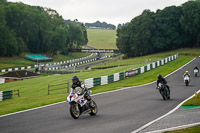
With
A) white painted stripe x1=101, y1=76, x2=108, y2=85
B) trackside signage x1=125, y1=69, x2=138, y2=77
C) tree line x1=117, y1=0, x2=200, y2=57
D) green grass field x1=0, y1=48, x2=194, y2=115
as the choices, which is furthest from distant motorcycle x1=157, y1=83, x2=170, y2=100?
tree line x1=117, y1=0, x2=200, y2=57

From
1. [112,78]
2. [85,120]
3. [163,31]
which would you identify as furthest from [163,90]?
[163,31]

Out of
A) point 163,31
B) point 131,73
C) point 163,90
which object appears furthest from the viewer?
point 163,31

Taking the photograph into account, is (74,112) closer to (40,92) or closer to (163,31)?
(40,92)

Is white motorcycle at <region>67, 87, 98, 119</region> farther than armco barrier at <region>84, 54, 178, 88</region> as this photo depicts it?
No

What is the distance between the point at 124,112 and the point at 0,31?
296 ft

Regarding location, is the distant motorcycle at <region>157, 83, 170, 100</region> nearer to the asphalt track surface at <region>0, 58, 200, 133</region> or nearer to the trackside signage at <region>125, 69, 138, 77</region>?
the asphalt track surface at <region>0, 58, 200, 133</region>

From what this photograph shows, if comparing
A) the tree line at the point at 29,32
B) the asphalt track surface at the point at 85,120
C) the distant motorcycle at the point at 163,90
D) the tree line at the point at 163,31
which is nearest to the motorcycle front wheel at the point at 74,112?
the asphalt track surface at the point at 85,120

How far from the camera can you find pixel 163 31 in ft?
363

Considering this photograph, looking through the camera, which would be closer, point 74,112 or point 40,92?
point 74,112

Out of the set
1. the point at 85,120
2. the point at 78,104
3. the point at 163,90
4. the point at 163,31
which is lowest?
the point at 85,120

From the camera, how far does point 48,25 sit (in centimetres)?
12975

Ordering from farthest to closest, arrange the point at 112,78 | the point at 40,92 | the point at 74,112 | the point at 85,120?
the point at 112,78 → the point at 40,92 → the point at 74,112 → the point at 85,120

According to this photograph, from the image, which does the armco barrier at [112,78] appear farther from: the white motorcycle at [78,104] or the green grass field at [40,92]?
the white motorcycle at [78,104]

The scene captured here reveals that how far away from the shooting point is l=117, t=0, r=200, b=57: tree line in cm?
10800
